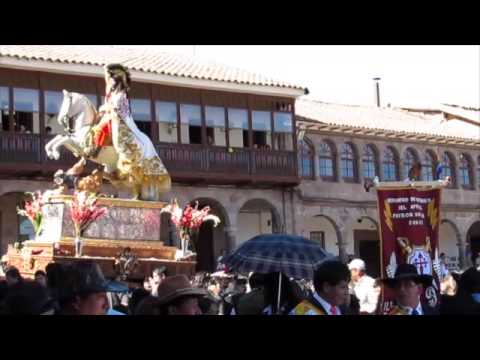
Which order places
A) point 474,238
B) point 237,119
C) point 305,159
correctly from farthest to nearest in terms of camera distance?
point 474,238 < point 305,159 < point 237,119

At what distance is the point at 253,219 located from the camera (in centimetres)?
3095

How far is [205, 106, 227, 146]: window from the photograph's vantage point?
27.5 m

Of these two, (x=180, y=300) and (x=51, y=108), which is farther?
(x=51, y=108)

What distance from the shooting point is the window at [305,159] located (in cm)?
3031

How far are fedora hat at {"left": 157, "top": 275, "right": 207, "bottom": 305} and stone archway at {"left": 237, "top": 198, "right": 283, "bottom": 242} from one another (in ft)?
81.9

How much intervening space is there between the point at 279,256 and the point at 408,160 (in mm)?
26518

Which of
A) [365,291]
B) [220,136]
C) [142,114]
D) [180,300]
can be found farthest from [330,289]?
[220,136]

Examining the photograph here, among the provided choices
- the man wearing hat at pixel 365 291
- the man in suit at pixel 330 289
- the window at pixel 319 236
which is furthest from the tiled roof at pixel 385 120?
the man in suit at pixel 330 289

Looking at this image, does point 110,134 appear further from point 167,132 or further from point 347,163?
point 347,163

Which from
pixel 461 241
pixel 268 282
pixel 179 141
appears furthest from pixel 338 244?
pixel 268 282

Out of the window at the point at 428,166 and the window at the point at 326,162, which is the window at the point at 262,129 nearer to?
the window at the point at 326,162

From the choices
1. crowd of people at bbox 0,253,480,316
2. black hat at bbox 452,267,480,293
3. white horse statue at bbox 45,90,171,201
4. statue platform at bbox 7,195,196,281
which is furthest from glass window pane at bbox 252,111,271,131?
black hat at bbox 452,267,480,293
